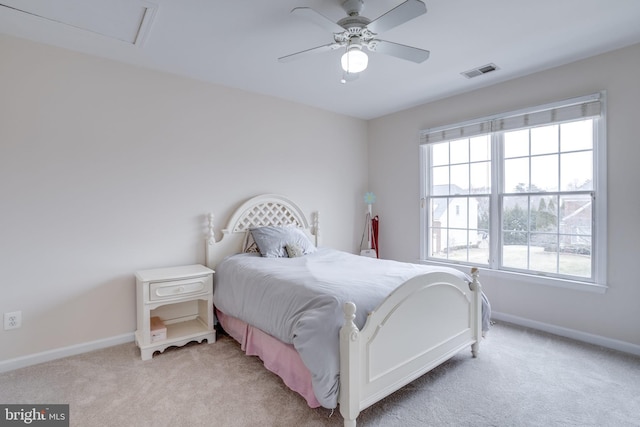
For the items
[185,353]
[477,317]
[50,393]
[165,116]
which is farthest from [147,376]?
[477,317]

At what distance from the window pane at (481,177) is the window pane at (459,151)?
5.6 inches

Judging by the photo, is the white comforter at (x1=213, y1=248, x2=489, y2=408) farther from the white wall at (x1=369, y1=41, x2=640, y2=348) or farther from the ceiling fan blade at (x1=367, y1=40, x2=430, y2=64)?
the ceiling fan blade at (x1=367, y1=40, x2=430, y2=64)

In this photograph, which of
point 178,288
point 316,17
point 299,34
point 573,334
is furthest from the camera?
point 573,334

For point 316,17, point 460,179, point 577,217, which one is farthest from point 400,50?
point 577,217

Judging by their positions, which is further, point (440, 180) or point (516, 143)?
point (440, 180)

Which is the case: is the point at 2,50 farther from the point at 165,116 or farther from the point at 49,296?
the point at 49,296

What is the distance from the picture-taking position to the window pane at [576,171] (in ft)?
9.57

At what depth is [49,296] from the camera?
257 centimetres

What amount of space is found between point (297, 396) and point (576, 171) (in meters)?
3.10

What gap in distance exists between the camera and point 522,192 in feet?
10.9

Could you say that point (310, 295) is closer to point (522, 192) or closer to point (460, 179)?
point (522, 192)

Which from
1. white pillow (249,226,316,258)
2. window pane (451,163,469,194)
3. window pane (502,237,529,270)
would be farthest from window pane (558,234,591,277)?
white pillow (249,226,316,258)

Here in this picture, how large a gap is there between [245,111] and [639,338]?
13.7 feet

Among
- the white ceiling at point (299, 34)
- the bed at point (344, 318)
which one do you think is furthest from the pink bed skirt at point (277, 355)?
the white ceiling at point (299, 34)
